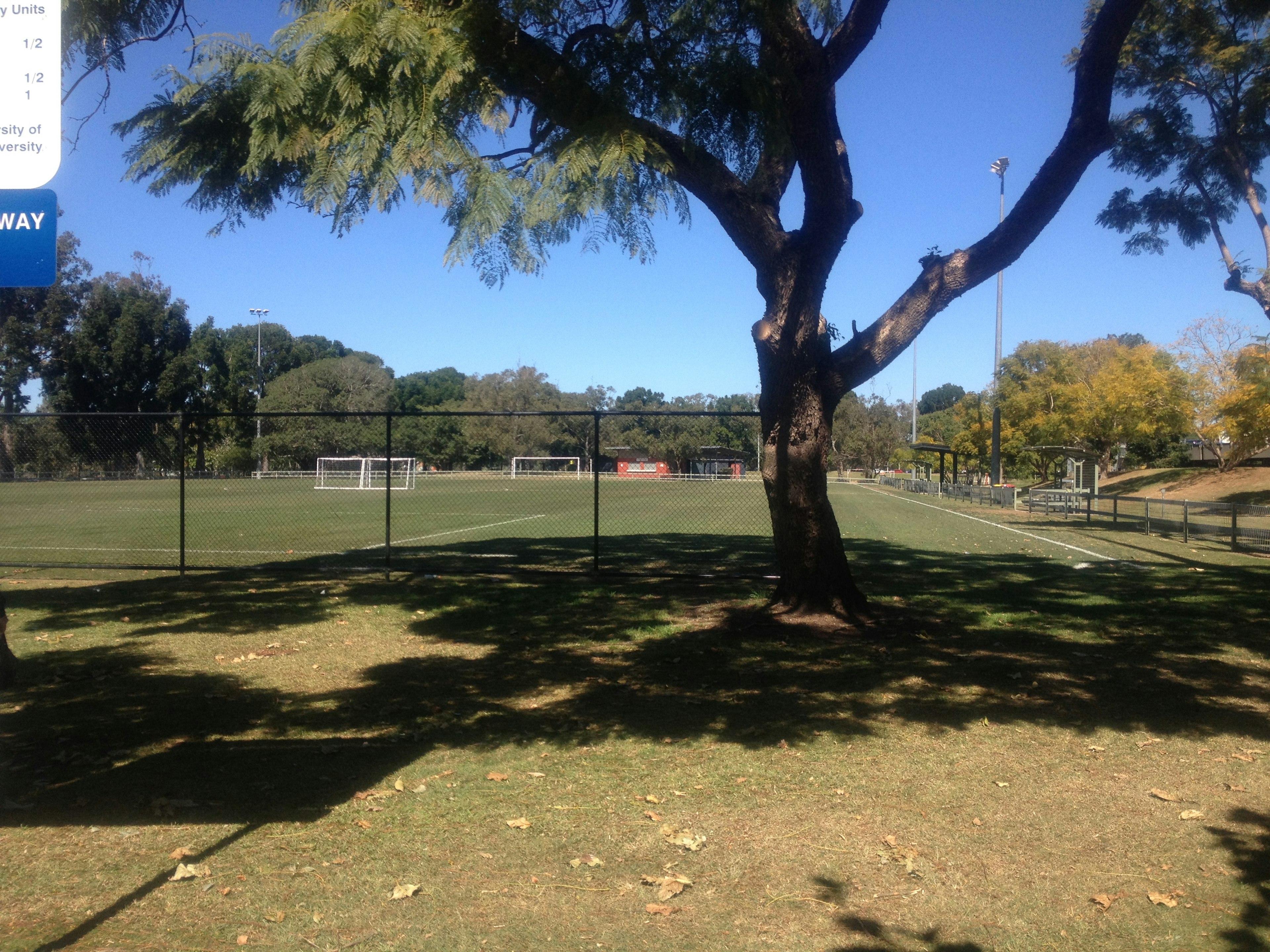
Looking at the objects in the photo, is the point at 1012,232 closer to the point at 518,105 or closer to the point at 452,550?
the point at 518,105

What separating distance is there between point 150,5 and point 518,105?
3.70m

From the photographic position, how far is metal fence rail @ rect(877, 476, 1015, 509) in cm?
3503

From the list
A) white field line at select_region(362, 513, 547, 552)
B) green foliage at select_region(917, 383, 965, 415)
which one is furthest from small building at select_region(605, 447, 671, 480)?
green foliage at select_region(917, 383, 965, 415)

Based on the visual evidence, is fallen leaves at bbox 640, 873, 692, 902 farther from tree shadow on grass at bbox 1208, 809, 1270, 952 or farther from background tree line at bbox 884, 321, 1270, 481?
background tree line at bbox 884, 321, 1270, 481

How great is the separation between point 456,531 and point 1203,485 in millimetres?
36720

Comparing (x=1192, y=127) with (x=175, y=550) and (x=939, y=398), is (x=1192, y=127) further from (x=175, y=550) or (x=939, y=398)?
(x=939, y=398)

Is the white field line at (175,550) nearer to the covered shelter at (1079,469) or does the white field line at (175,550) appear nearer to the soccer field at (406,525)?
the soccer field at (406,525)

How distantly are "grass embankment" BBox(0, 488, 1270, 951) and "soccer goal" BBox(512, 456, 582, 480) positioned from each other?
940 cm

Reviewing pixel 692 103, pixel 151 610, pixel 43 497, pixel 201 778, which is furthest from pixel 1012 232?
pixel 43 497

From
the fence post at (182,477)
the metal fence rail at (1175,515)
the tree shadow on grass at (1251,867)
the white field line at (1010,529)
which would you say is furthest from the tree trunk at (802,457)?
the metal fence rail at (1175,515)

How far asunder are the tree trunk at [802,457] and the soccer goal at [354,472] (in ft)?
38.0

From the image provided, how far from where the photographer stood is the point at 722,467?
19.1 meters

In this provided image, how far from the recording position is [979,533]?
22.3 metres

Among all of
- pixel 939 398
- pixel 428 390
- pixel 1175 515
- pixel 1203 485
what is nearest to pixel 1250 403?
pixel 1203 485
